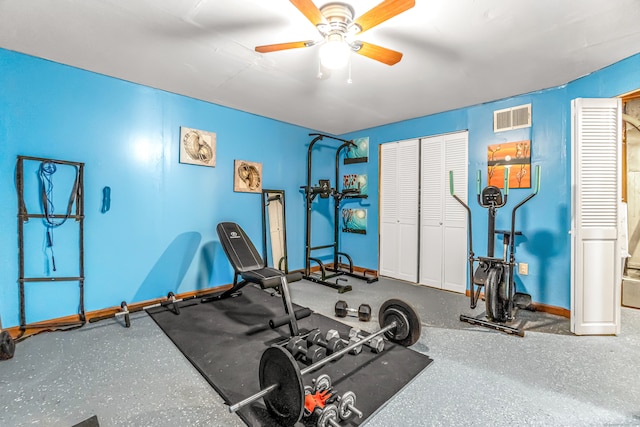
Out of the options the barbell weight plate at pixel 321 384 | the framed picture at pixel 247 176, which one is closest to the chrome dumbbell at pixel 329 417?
the barbell weight plate at pixel 321 384

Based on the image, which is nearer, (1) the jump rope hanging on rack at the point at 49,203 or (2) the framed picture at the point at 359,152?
(1) the jump rope hanging on rack at the point at 49,203

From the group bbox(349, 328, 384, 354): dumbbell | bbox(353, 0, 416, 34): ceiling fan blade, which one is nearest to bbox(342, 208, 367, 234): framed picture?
bbox(349, 328, 384, 354): dumbbell

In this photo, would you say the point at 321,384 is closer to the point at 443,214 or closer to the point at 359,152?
the point at 443,214

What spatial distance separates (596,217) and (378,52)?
2.68 metres

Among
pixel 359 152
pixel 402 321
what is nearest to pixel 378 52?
pixel 402 321

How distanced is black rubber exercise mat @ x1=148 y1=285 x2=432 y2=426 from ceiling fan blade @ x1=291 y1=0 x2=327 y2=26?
2278mm

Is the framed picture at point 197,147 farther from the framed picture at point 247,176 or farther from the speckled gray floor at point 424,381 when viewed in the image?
the speckled gray floor at point 424,381

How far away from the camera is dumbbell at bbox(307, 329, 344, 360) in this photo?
2.13 meters

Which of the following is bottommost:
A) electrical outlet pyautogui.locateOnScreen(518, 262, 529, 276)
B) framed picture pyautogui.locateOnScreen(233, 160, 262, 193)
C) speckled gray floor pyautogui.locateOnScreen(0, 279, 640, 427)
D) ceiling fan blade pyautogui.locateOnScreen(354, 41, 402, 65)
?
speckled gray floor pyautogui.locateOnScreen(0, 279, 640, 427)

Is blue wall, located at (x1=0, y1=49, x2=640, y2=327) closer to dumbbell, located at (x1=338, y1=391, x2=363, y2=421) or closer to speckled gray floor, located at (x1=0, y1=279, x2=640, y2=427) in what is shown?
speckled gray floor, located at (x1=0, y1=279, x2=640, y2=427)

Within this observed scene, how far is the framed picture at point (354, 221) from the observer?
5215 mm

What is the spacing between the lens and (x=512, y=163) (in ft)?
11.4

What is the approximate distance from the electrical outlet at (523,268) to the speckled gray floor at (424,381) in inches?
27.3

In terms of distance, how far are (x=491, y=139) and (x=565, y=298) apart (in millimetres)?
2073
